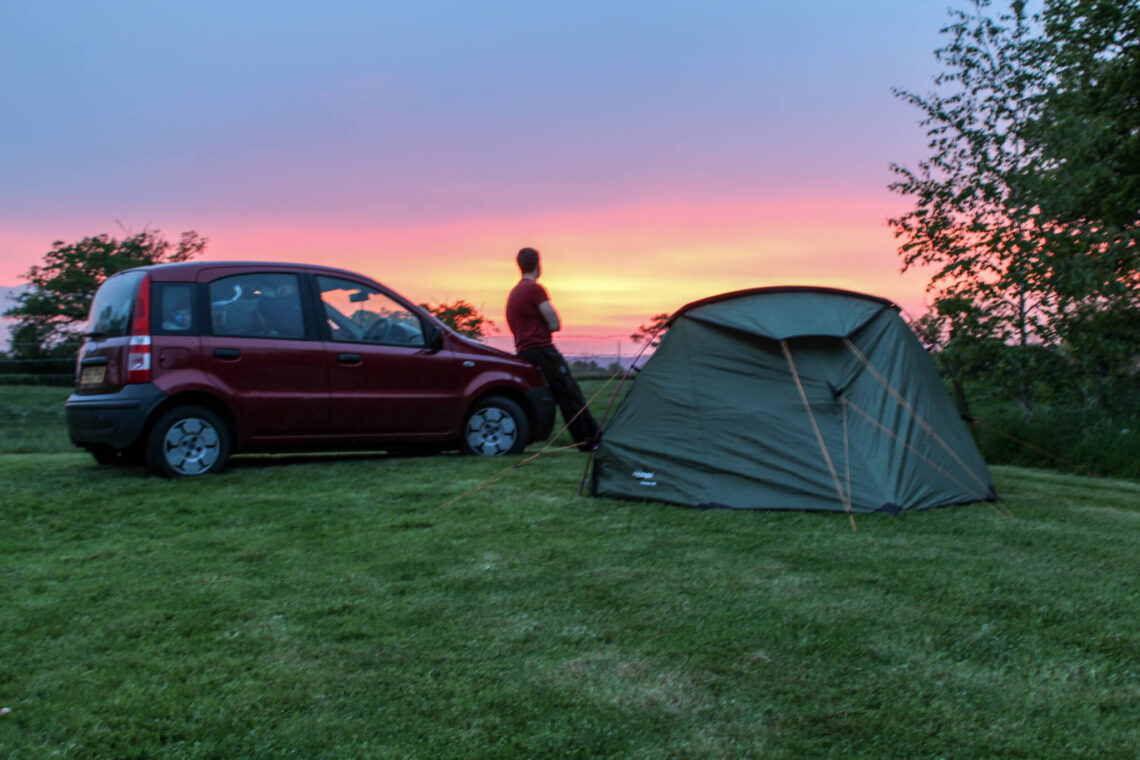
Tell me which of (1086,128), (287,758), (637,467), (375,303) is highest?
(1086,128)

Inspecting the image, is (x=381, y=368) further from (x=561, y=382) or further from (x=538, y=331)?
(x=561, y=382)

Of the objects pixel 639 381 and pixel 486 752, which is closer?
pixel 486 752

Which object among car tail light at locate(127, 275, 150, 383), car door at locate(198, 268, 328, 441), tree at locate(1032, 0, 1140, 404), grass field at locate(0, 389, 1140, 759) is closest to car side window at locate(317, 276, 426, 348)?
car door at locate(198, 268, 328, 441)

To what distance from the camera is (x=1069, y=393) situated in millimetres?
10633

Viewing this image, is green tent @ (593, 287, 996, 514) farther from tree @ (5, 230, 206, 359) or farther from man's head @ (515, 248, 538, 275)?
tree @ (5, 230, 206, 359)

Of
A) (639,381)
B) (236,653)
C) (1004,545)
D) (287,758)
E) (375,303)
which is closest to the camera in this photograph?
(287,758)

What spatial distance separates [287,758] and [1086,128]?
1095 centimetres

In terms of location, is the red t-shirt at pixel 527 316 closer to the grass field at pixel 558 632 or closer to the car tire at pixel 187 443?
the grass field at pixel 558 632

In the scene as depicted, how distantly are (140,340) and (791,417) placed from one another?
4812 mm

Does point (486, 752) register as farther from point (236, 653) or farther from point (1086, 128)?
point (1086, 128)

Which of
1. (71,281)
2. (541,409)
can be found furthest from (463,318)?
(71,281)

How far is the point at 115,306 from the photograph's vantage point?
723 centimetres

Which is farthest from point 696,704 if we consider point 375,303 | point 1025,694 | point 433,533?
point 375,303

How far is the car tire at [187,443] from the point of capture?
6.95m
